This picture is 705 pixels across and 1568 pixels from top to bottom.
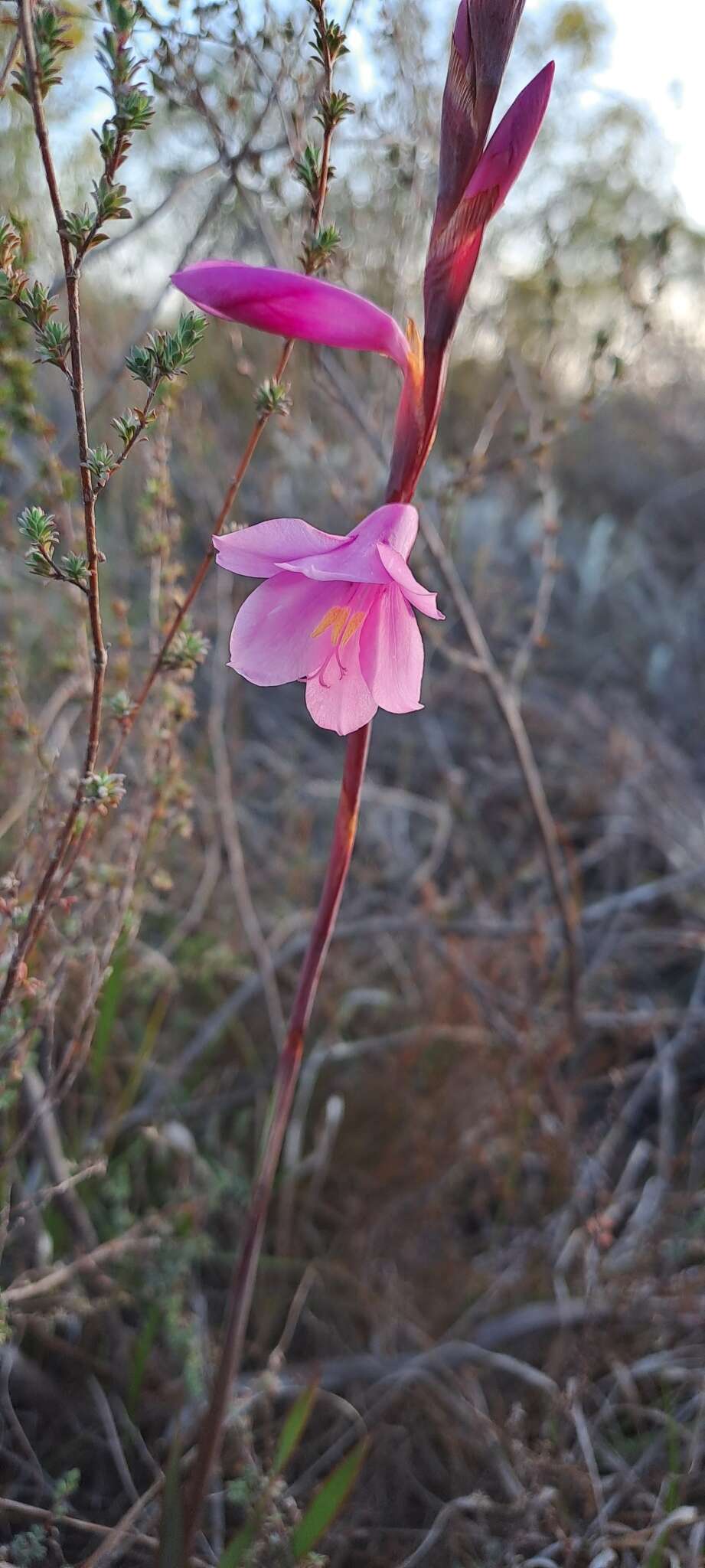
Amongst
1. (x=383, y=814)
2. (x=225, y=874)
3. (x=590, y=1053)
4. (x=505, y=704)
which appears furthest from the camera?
(x=383, y=814)

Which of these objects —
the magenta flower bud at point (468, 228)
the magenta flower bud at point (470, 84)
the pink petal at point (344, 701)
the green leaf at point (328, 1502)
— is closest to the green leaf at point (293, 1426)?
the green leaf at point (328, 1502)

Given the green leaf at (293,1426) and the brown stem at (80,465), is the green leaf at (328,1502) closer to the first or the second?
the green leaf at (293,1426)

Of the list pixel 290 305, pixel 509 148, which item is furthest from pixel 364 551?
pixel 509 148

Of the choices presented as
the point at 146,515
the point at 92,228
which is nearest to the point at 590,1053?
the point at 146,515

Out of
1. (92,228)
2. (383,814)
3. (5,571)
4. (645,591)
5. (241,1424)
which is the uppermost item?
(645,591)

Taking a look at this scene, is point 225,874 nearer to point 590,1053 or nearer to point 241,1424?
point 590,1053

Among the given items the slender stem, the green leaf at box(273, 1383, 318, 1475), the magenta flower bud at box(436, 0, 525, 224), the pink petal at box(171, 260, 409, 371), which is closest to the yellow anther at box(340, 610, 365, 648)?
the slender stem
